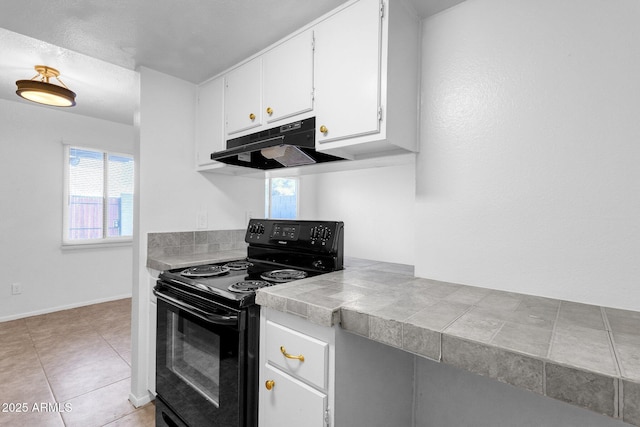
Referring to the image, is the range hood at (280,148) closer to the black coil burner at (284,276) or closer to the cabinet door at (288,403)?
the black coil burner at (284,276)

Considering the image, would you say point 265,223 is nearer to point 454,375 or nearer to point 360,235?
point 454,375

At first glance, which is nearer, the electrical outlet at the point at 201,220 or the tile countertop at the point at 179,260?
the tile countertop at the point at 179,260

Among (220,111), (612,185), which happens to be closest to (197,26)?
(220,111)

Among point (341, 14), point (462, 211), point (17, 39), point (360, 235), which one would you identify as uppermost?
point (17, 39)

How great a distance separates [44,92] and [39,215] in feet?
6.23

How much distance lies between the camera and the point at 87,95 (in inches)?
112

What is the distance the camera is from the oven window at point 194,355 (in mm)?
1306

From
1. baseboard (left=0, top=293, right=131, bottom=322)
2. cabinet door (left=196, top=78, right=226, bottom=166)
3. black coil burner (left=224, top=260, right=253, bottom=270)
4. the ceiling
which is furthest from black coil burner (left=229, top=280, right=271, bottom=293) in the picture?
baseboard (left=0, top=293, right=131, bottom=322)

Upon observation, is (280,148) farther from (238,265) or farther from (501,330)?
(501,330)

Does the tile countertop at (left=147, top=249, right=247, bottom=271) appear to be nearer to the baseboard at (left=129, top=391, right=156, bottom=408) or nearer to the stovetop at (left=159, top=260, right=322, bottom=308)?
the stovetop at (left=159, top=260, right=322, bottom=308)

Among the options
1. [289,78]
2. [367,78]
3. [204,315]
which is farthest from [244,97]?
[204,315]

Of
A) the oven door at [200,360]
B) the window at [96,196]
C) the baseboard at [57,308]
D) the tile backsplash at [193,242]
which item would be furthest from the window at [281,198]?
the baseboard at [57,308]

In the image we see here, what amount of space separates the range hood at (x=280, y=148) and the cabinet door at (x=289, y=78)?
0.09m

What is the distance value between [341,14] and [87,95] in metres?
2.77
